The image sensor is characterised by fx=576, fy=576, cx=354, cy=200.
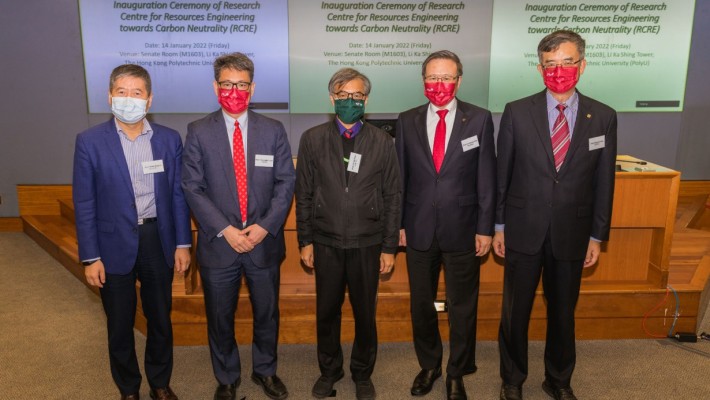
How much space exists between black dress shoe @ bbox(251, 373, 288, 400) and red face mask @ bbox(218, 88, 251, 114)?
55.5 inches

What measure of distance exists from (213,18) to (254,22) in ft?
1.32

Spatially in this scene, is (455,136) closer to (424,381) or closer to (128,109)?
(424,381)

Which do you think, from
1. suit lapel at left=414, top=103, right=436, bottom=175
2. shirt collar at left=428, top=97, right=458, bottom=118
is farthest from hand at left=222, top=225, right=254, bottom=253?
shirt collar at left=428, top=97, right=458, bottom=118

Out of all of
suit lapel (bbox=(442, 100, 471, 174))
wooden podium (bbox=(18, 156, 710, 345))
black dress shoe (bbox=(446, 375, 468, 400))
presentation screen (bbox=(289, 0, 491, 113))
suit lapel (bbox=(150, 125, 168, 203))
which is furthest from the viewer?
presentation screen (bbox=(289, 0, 491, 113))

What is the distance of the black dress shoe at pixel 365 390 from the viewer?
9.85ft

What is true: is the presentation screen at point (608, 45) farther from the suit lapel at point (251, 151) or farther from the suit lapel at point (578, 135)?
A: the suit lapel at point (251, 151)

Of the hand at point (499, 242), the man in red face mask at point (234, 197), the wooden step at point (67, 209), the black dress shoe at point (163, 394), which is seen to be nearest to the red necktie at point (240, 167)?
the man in red face mask at point (234, 197)

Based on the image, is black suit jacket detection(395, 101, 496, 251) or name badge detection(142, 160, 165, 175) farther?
black suit jacket detection(395, 101, 496, 251)

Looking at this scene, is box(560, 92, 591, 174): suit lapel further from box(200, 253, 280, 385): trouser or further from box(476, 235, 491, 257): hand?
box(200, 253, 280, 385): trouser

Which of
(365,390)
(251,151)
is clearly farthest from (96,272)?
(365,390)

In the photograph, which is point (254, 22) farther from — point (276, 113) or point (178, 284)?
point (178, 284)

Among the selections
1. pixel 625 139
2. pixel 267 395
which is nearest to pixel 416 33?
pixel 625 139

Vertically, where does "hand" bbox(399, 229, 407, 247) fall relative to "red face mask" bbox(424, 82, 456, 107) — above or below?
below

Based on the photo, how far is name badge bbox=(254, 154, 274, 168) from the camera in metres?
2.75
